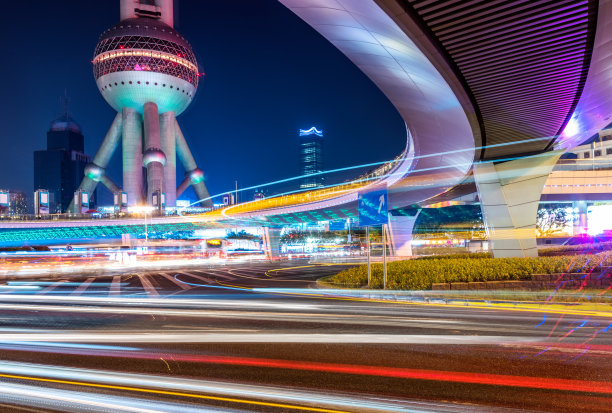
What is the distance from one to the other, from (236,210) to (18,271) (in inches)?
1186

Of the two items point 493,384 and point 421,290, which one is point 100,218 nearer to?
point 421,290

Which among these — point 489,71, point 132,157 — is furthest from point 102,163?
point 489,71

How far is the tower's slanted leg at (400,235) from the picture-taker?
156 feet

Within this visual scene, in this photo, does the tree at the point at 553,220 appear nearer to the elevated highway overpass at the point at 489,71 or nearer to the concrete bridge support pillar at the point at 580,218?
the concrete bridge support pillar at the point at 580,218

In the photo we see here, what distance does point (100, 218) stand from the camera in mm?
76750

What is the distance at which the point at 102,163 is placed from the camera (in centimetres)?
10388

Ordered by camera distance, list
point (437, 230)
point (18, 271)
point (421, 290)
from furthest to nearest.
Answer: point (437, 230), point (18, 271), point (421, 290)

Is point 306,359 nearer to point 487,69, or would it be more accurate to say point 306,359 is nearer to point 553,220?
point 487,69

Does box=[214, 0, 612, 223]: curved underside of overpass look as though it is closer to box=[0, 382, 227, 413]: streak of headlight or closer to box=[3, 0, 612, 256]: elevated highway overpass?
box=[3, 0, 612, 256]: elevated highway overpass

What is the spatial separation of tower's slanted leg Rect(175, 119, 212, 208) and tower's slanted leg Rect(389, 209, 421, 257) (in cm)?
7241

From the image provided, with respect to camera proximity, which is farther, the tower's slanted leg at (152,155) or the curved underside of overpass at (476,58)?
the tower's slanted leg at (152,155)

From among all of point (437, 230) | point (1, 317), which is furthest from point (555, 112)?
point (437, 230)

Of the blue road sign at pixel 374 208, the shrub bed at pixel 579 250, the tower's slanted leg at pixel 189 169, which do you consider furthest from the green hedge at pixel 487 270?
the tower's slanted leg at pixel 189 169

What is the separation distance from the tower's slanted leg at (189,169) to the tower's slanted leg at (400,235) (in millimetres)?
72408
